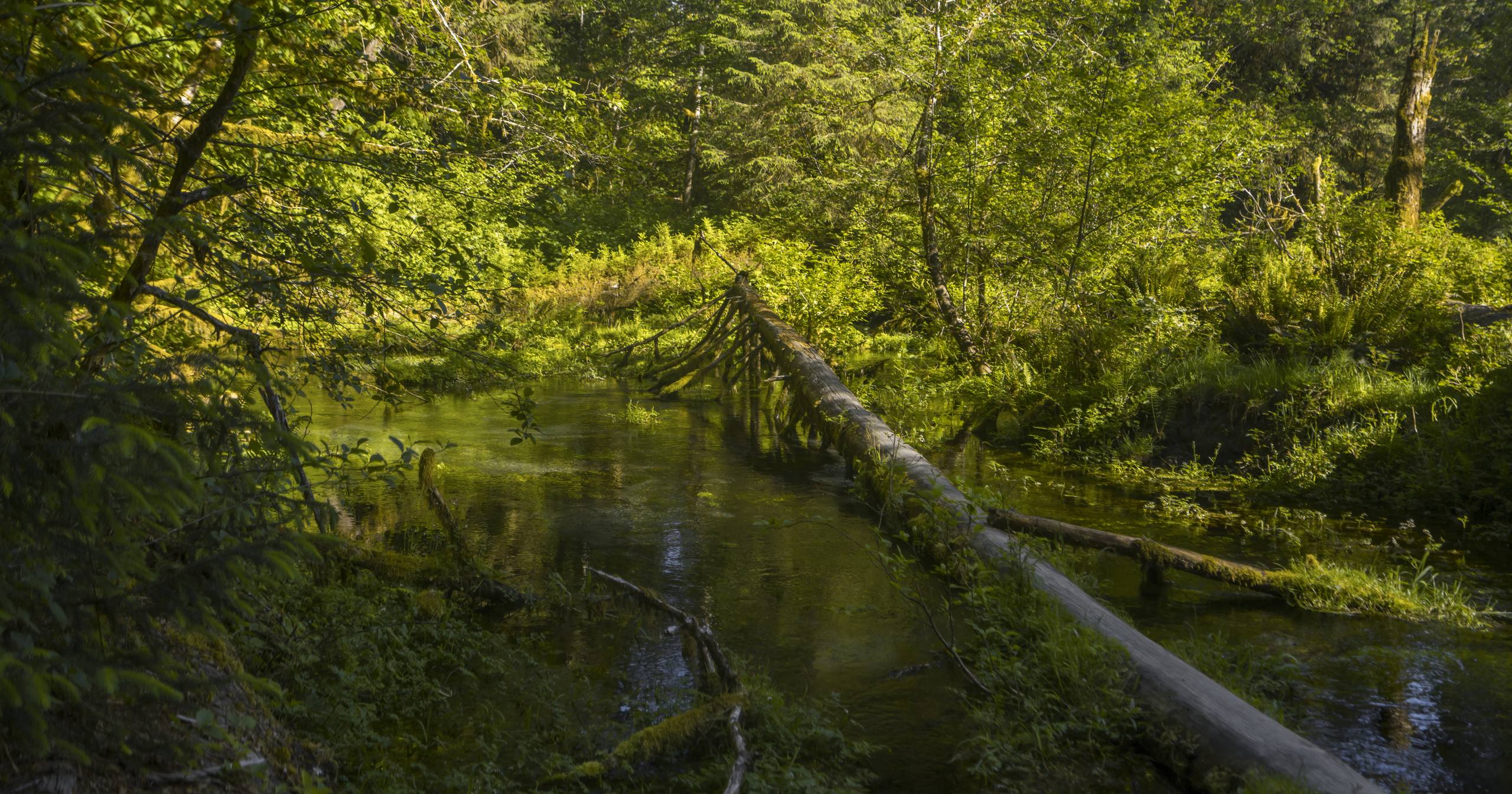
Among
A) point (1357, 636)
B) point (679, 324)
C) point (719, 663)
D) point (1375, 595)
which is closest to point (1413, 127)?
point (1375, 595)

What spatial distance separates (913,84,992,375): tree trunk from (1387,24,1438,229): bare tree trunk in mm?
5728

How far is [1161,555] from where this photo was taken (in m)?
5.75

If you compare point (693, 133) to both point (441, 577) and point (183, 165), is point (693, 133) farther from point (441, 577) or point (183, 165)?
point (183, 165)

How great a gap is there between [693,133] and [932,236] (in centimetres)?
2161

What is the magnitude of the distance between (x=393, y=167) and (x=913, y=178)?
907 centimetres

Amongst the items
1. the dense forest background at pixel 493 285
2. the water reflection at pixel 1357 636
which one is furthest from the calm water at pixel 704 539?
the water reflection at pixel 1357 636

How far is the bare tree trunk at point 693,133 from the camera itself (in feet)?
107

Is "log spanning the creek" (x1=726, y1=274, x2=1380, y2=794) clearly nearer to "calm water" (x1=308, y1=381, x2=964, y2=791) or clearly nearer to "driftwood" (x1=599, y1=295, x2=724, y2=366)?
"calm water" (x1=308, y1=381, x2=964, y2=791)

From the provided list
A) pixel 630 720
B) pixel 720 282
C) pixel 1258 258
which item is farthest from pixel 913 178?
pixel 630 720

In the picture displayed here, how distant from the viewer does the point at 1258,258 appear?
10906 mm

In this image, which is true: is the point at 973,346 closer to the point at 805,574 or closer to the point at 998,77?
the point at 998,77

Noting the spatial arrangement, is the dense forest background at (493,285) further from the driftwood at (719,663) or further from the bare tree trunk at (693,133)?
the bare tree trunk at (693,133)

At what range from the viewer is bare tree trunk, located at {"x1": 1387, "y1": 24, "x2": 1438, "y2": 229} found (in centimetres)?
1228

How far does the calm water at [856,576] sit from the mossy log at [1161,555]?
0.18 m
